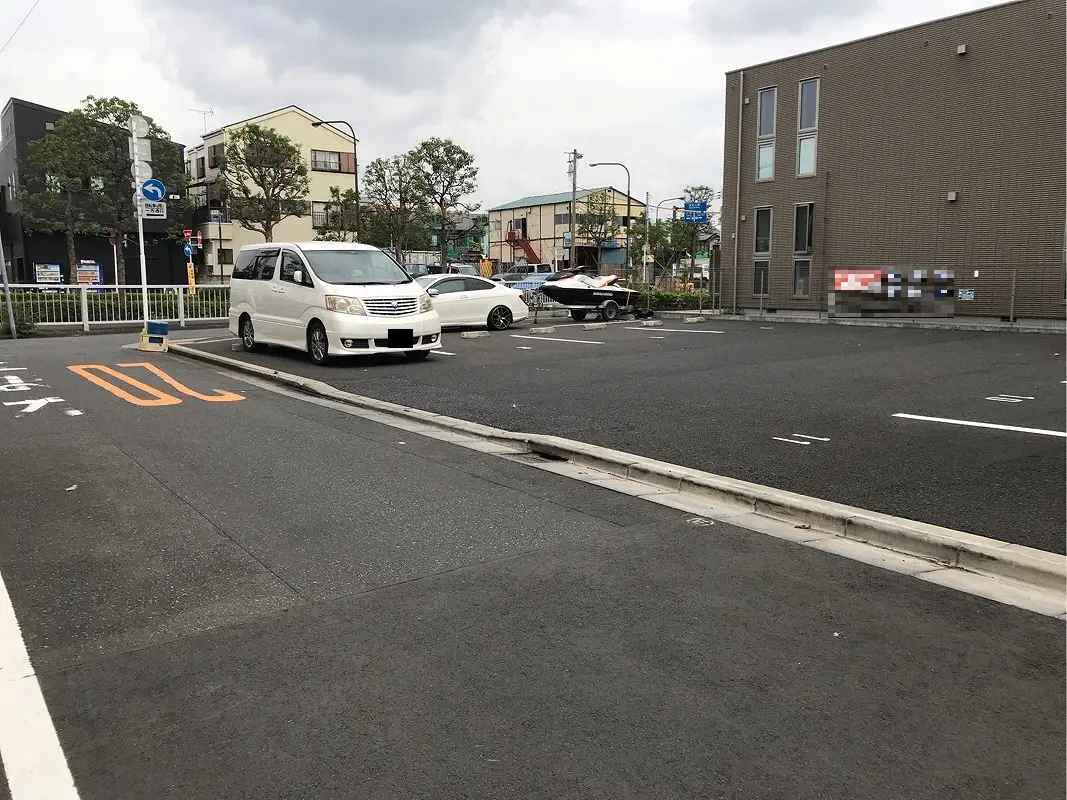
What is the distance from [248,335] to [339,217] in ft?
131

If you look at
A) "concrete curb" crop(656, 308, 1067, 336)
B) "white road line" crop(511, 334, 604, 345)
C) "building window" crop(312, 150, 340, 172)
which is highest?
"building window" crop(312, 150, 340, 172)

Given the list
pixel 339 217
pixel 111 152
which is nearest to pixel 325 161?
pixel 339 217

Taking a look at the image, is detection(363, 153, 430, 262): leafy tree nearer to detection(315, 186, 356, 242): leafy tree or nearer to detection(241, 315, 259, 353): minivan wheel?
detection(315, 186, 356, 242): leafy tree

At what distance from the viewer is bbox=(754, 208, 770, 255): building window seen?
86.0ft

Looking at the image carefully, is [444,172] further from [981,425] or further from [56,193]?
[981,425]

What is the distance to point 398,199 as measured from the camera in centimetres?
4841

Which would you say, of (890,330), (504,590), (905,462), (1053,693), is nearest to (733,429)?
(905,462)

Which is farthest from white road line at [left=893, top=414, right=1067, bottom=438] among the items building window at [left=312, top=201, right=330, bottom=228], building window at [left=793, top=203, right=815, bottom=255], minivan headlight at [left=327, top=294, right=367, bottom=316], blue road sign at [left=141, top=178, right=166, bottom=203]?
building window at [left=312, top=201, right=330, bottom=228]

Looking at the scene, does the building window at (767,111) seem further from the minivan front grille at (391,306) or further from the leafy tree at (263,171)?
the leafy tree at (263,171)

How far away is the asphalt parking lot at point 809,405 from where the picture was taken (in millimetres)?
5738

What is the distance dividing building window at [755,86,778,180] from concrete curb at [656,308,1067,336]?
4717 millimetres

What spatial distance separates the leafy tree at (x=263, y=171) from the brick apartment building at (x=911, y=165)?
27.6 m

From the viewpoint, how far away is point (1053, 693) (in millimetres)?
3027

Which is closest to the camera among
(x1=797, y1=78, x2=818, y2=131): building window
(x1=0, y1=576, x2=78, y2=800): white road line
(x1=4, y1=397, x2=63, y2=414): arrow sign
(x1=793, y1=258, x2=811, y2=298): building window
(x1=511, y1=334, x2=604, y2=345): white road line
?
(x1=0, y1=576, x2=78, y2=800): white road line
